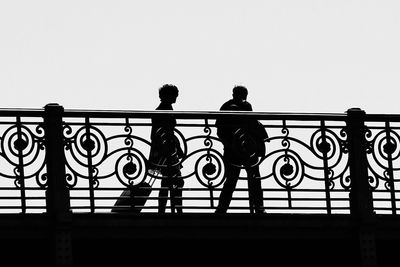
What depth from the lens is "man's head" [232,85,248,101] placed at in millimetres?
19812

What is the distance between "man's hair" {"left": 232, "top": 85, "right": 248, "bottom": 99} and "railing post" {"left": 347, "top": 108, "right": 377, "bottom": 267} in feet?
5.19

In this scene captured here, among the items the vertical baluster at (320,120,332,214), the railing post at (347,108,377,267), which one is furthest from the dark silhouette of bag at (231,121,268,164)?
the railing post at (347,108,377,267)

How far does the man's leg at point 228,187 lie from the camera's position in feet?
60.7

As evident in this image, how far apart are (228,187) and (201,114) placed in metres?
0.97

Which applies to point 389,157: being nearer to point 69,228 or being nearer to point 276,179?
point 276,179

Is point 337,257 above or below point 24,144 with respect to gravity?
below

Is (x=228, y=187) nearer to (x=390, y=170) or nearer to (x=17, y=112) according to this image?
(x=390, y=170)

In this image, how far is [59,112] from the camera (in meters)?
18.2

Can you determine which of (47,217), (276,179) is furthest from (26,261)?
(276,179)

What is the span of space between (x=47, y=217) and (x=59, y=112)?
50.4 inches

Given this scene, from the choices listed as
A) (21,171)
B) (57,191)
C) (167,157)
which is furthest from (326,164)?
(21,171)

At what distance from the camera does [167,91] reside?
64.3 ft

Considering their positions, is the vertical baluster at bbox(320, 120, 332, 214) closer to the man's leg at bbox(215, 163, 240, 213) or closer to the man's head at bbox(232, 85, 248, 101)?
the man's leg at bbox(215, 163, 240, 213)

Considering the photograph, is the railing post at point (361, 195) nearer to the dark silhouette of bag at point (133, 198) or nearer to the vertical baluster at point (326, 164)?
the vertical baluster at point (326, 164)
